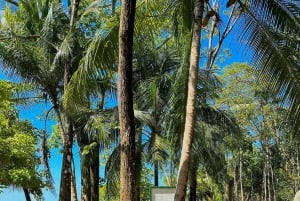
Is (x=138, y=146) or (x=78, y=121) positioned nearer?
(x=138, y=146)

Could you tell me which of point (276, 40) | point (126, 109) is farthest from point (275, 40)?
point (126, 109)

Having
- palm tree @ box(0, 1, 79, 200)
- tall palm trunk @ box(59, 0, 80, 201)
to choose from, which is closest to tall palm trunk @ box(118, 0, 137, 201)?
palm tree @ box(0, 1, 79, 200)

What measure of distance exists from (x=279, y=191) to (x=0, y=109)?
3668 cm

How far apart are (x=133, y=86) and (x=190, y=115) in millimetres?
11244

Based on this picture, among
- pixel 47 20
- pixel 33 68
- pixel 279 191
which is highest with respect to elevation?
pixel 47 20

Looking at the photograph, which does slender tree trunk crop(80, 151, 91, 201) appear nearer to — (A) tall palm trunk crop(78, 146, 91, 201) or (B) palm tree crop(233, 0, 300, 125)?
(A) tall palm trunk crop(78, 146, 91, 201)

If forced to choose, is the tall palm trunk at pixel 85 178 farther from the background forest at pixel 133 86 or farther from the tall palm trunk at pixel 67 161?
the tall palm trunk at pixel 67 161

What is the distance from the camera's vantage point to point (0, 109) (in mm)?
13945

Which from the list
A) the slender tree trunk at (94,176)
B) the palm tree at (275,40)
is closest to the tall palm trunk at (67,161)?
the slender tree trunk at (94,176)

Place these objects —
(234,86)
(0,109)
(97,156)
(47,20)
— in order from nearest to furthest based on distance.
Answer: (0,109), (47,20), (97,156), (234,86)

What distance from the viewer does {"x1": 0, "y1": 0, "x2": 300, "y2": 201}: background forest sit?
795 centimetres

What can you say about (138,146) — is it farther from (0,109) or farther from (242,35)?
(242,35)

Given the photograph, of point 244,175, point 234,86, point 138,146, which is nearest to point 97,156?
point 138,146

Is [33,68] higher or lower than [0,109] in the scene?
higher
